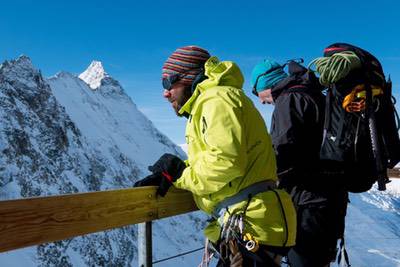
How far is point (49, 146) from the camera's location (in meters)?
114

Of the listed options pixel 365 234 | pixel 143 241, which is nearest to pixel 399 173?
pixel 143 241

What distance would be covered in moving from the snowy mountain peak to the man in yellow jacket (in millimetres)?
183520

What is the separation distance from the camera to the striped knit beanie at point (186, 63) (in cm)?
348

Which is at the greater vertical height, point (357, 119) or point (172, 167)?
point (357, 119)

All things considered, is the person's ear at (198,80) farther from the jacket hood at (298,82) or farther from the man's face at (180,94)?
the jacket hood at (298,82)

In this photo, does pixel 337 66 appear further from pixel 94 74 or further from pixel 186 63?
pixel 94 74

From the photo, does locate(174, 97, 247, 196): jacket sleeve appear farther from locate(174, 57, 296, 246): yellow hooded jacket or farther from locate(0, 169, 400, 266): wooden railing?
locate(0, 169, 400, 266): wooden railing

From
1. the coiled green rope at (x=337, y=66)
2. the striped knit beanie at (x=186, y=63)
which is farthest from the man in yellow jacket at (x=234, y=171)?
the coiled green rope at (x=337, y=66)

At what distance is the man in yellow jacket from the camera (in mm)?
2898

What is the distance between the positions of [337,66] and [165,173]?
164 centimetres

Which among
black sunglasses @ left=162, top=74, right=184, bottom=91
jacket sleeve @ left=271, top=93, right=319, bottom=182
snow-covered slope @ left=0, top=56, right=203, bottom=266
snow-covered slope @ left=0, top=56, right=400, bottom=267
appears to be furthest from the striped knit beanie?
snow-covered slope @ left=0, top=56, right=203, bottom=266

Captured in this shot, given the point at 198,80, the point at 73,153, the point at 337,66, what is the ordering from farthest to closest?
1. the point at 73,153
2. the point at 337,66
3. the point at 198,80

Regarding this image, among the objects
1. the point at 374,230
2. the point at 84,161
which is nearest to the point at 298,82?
the point at 84,161

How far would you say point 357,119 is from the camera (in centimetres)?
393
